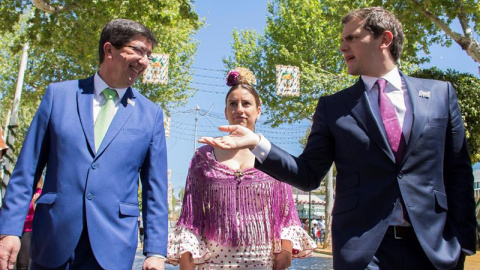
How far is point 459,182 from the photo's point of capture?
3.03m

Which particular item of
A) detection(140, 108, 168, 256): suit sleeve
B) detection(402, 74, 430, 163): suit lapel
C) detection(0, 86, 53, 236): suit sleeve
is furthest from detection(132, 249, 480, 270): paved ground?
detection(402, 74, 430, 163): suit lapel

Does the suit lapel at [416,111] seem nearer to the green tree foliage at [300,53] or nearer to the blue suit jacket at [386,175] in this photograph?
the blue suit jacket at [386,175]

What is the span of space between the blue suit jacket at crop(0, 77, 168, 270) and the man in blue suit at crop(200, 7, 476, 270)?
2.30ft

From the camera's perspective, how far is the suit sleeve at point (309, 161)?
299cm

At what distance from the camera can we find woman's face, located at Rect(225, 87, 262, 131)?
171 inches

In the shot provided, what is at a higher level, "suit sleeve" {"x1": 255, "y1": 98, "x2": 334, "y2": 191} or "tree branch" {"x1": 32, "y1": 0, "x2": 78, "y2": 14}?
"tree branch" {"x1": 32, "y1": 0, "x2": 78, "y2": 14}

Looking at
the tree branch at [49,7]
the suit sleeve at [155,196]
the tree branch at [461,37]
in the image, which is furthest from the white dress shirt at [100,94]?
the tree branch at [49,7]

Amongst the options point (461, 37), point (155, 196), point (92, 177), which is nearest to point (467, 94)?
point (461, 37)

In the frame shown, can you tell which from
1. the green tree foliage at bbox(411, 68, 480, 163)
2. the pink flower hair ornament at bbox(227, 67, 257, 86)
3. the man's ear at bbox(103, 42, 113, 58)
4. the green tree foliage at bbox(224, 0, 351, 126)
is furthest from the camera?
the green tree foliage at bbox(224, 0, 351, 126)

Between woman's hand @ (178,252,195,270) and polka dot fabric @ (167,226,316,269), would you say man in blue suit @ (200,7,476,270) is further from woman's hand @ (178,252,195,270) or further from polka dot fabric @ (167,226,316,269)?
woman's hand @ (178,252,195,270)

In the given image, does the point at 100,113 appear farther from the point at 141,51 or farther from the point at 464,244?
the point at 464,244

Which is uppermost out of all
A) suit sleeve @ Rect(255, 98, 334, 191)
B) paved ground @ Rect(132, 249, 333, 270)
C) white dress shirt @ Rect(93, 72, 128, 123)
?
white dress shirt @ Rect(93, 72, 128, 123)

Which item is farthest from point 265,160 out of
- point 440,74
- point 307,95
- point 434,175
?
point 307,95

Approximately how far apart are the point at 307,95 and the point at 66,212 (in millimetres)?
31977
